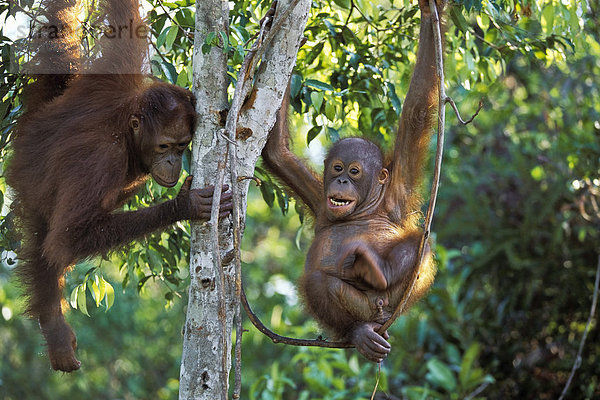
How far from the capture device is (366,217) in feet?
11.7

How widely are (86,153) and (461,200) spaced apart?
5669 mm

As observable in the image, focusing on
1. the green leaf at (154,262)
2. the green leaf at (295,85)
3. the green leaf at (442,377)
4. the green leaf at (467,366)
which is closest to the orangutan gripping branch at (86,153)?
the green leaf at (154,262)

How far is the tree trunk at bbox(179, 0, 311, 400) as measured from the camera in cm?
264

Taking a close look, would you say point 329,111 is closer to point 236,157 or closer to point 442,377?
point 236,157

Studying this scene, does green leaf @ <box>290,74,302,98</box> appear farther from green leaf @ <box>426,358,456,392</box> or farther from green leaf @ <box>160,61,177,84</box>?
green leaf @ <box>426,358,456,392</box>

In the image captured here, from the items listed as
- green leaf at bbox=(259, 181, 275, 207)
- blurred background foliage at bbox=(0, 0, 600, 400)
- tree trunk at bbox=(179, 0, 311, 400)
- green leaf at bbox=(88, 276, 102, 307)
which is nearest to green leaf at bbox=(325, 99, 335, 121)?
blurred background foliage at bbox=(0, 0, 600, 400)

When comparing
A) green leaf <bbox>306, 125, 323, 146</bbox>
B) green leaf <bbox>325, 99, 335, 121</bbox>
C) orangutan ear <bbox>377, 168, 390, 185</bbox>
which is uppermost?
green leaf <bbox>325, 99, 335, 121</bbox>

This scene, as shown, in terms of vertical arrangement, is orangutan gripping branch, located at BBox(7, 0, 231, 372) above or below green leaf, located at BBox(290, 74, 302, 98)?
below

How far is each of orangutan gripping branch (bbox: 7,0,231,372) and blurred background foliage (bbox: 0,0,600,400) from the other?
178 mm

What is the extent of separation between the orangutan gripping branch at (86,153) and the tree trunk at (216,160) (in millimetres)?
135

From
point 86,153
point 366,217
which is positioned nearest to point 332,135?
point 366,217

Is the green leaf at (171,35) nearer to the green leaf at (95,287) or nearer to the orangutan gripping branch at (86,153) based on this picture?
the orangutan gripping branch at (86,153)

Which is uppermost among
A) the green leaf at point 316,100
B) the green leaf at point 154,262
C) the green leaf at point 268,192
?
the green leaf at point 316,100

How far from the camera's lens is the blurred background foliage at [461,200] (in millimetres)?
Result: 3742
